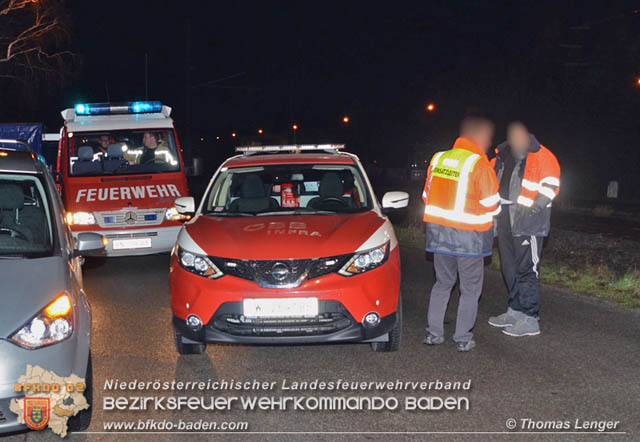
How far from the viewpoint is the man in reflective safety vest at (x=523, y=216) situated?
6645mm

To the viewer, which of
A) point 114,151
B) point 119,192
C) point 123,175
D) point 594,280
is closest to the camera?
point 594,280

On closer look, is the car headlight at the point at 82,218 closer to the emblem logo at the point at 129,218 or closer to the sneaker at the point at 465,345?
the emblem logo at the point at 129,218

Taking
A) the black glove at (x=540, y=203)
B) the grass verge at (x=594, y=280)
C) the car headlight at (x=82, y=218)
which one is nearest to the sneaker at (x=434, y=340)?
the black glove at (x=540, y=203)

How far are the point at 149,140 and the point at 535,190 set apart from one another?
707 cm

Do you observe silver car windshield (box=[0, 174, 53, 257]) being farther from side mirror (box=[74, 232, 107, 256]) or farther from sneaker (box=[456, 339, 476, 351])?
sneaker (box=[456, 339, 476, 351])

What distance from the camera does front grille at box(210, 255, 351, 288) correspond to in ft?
18.1

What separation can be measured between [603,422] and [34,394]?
3.30 metres

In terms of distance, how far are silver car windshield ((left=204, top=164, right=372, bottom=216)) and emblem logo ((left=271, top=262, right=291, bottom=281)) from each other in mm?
1215

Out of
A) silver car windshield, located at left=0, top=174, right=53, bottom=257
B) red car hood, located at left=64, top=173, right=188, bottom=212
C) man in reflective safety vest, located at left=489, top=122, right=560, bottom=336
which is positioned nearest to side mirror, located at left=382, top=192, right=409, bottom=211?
man in reflective safety vest, located at left=489, top=122, right=560, bottom=336

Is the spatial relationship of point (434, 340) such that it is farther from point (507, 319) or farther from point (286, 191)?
point (286, 191)

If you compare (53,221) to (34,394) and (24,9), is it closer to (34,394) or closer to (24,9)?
(34,394)

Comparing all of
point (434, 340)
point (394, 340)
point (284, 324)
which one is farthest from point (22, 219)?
point (434, 340)

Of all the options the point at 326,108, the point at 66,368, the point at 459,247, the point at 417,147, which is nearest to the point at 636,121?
the point at 417,147

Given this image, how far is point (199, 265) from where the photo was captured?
18.7 ft
